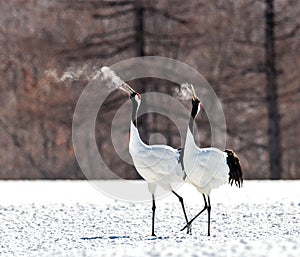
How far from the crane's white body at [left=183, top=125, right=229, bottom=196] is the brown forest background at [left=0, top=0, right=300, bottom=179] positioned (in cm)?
1171

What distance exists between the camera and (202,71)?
24047mm

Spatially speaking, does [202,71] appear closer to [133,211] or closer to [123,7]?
[123,7]

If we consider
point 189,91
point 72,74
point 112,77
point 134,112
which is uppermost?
point 72,74

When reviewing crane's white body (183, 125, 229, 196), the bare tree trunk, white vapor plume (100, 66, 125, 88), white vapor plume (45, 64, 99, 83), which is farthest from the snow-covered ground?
white vapor plume (45, 64, 99, 83)

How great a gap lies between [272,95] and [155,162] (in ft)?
42.8

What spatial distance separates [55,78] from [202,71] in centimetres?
399

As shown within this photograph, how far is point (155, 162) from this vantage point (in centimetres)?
1027

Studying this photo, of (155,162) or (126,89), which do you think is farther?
(126,89)

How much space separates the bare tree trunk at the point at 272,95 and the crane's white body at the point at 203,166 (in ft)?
41.2

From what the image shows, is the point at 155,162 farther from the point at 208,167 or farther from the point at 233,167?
the point at 233,167

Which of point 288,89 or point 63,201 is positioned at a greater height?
point 288,89

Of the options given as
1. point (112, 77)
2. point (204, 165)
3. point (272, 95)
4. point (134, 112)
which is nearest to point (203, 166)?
point (204, 165)

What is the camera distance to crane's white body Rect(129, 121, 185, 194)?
404 inches

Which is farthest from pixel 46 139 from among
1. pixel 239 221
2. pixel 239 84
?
pixel 239 221
